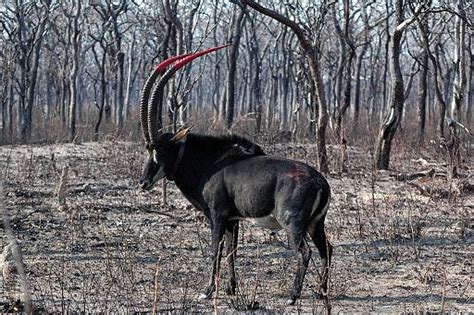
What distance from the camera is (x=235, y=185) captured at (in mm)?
6738

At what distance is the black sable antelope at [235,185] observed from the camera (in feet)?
20.8

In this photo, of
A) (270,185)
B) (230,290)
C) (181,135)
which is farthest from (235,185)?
(230,290)

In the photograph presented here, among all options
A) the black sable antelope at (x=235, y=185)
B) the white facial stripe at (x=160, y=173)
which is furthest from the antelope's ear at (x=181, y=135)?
the white facial stripe at (x=160, y=173)

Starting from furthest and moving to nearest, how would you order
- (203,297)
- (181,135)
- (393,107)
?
(393,107) → (181,135) → (203,297)

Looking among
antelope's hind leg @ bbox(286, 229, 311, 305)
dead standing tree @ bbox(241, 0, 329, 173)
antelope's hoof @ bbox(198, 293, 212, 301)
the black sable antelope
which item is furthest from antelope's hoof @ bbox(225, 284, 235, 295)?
dead standing tree @ bbox(241, 0, 329, 173)

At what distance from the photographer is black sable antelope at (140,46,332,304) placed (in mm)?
6332

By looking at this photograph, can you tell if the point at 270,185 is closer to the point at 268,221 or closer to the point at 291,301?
the point at 268,221

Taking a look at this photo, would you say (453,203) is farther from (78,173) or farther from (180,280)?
(78,173)

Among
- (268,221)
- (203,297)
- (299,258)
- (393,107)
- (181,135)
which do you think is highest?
(393,107)

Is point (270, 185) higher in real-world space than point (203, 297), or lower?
higher

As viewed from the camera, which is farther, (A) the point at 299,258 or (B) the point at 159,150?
(B) the point at 159,150

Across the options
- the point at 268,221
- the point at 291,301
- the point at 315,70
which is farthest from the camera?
the point at 315,70

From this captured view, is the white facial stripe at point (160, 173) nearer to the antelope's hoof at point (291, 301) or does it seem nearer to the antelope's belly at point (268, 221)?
the antelope's belly at point (268, 221)

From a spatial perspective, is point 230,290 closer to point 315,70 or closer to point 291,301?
point 291,301
